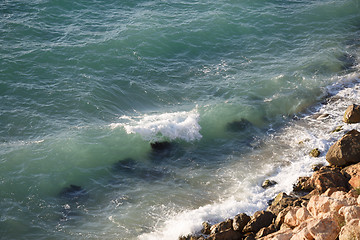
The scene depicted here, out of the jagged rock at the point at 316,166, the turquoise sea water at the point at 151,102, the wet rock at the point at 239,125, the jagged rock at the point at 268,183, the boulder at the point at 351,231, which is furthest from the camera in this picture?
the wet rock at the point at 239,125

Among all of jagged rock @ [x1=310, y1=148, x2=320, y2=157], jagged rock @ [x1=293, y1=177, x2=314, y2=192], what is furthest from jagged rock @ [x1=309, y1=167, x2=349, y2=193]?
jagged rock @ [x1=310, y1=148, x2=320, y2=157]

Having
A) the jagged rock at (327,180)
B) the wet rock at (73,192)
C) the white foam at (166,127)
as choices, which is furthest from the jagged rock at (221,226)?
the white foam at (166,127)

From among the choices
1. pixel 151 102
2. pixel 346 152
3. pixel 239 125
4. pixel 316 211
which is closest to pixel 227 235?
pixel 316 211

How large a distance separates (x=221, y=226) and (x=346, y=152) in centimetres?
798

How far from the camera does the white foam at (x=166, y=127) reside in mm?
25672

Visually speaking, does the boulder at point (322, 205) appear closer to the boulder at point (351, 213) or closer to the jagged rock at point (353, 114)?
the boulder at point (351, 213)

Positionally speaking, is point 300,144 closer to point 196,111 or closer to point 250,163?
point 250,163

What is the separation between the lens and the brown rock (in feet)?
56.9

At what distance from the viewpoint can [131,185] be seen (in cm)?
2203

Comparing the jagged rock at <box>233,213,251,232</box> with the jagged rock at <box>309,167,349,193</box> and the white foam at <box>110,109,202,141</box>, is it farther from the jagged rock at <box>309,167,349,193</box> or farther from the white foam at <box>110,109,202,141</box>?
the white foam at <box>110,109,202,141</box>

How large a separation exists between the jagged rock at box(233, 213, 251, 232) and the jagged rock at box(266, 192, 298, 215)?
129 cm

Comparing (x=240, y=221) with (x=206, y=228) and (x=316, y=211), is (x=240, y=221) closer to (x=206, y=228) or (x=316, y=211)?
(x=206, y=228)

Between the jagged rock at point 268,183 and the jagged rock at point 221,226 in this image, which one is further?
the jagged rock at point 268,183

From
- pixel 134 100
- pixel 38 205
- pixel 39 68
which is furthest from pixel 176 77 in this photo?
pixel 38 205
